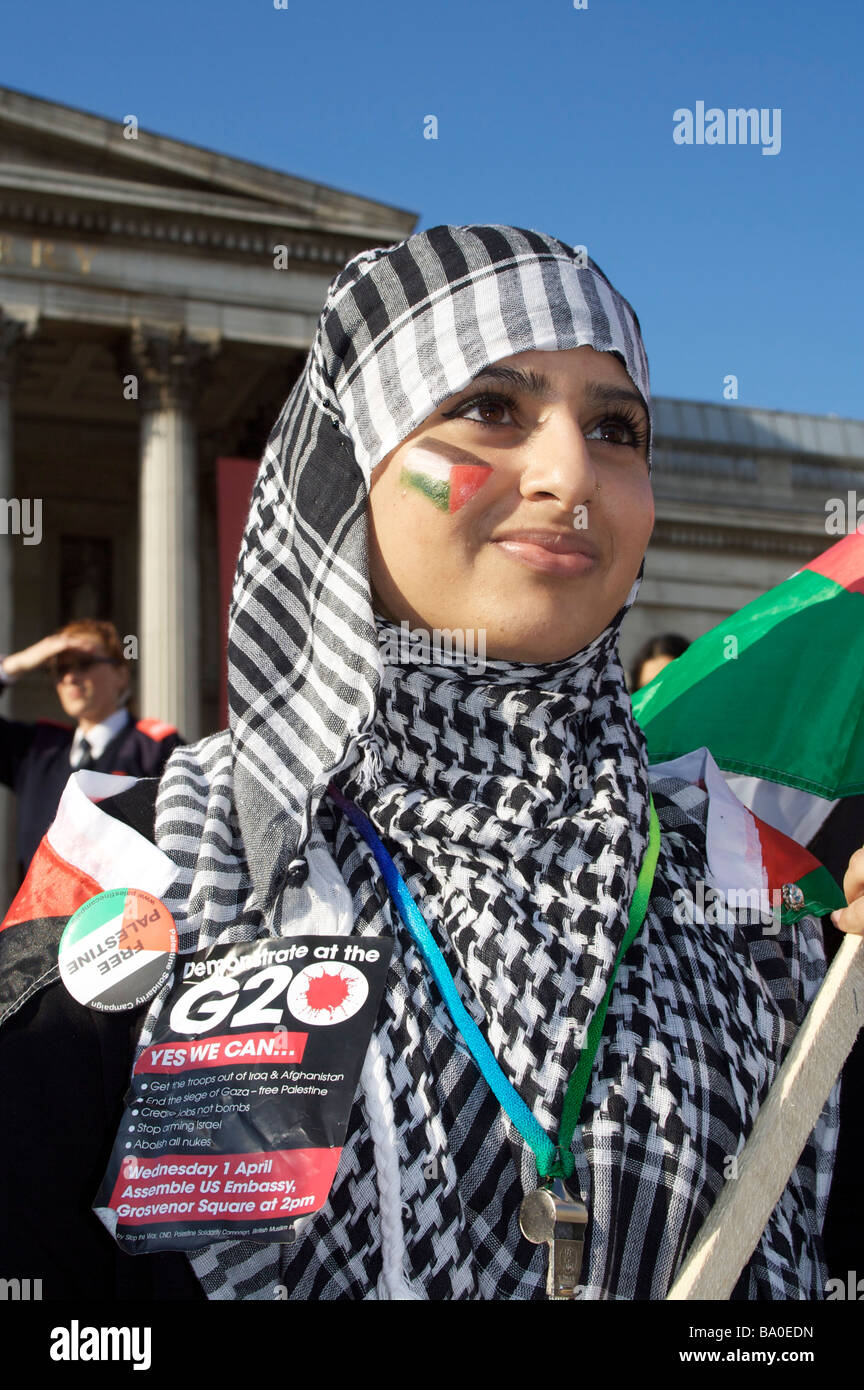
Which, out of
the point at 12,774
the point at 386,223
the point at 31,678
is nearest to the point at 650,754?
the point at 12,774

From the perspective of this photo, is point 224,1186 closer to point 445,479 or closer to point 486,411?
point 445,479

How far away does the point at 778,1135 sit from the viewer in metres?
1.33

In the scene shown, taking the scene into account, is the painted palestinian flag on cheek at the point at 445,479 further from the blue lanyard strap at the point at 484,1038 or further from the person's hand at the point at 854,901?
the person's hand at the point at 854,901

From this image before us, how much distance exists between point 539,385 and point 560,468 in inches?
4.8

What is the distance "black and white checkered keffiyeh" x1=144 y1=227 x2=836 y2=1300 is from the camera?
4.39 ft

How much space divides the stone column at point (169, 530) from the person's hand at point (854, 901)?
16369 millimetres

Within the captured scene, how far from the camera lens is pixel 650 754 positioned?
2223 millimetres

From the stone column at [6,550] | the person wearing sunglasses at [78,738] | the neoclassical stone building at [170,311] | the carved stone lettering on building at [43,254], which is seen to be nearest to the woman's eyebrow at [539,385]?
the person wearing sunglasses at [78,738]

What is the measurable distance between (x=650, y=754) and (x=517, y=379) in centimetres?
85

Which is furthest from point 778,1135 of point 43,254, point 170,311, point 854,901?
point 43,254

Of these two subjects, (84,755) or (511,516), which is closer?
(511,516)

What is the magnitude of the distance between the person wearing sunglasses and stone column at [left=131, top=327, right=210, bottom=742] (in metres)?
10.5

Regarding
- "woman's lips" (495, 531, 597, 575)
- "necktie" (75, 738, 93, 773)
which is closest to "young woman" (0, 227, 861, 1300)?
"woman's lips" (495, 531, 597, 575)

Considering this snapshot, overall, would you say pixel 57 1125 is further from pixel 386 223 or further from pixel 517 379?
pixel 386 223
